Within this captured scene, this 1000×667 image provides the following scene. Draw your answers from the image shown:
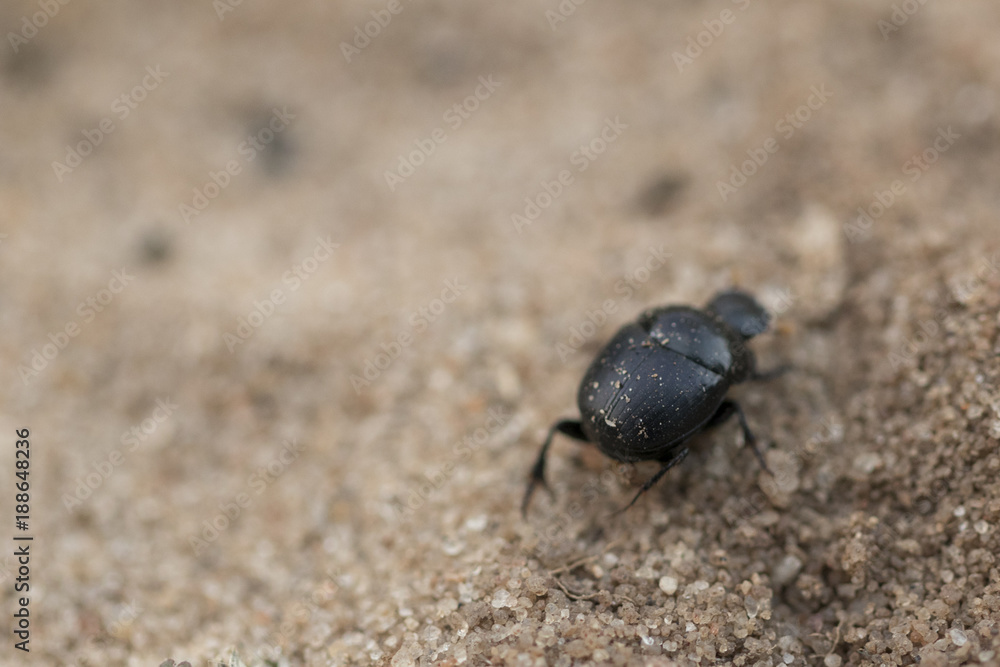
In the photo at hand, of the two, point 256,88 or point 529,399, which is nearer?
point 529,399

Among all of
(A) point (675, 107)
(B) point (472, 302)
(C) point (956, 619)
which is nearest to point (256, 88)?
(B) point (472, 302)

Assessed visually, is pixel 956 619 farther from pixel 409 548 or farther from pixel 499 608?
pixel 409 548

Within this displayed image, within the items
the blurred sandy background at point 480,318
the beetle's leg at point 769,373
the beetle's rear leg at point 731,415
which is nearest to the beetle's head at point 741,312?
the beetle's leg at point 769,373

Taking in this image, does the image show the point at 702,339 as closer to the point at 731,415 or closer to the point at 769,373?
the point at 731,415

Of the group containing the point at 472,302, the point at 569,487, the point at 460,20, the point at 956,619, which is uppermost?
the point at 460,20

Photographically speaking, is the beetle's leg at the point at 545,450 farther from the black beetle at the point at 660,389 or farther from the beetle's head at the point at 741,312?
the beetle's head at the point at 741,312

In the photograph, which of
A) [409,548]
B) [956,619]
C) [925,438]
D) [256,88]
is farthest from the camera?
[256,88]

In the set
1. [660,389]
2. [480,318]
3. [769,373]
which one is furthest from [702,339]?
[480,318]
